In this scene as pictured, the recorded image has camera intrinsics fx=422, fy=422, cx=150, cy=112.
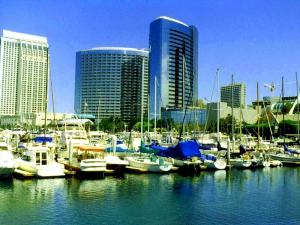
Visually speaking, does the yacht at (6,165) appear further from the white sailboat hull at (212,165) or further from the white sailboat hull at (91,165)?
the white sailboat hull at (212,165)

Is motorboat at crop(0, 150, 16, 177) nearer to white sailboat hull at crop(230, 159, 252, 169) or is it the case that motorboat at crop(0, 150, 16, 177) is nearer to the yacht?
the yacht

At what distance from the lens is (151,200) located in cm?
3938

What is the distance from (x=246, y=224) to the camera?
3100 centimetres

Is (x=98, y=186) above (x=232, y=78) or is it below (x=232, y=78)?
below

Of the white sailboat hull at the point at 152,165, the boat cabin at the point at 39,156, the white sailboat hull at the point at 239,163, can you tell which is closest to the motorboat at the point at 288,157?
the white sailboat hull at the point at 239,163

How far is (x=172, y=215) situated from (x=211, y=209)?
4.44m

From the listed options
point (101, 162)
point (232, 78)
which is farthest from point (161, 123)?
point (101, 162)

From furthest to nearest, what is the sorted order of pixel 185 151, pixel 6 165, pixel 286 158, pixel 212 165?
pixel 286 158, pixel 212 165, pixel 185 151, pixel 6 165

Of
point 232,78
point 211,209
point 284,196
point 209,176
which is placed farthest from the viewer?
point 232,78

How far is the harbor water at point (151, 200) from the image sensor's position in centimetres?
3209

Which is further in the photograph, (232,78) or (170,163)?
(232,78)

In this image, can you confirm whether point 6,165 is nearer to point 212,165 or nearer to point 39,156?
point 39,156

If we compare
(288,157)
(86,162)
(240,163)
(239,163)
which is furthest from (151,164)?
(288,157)

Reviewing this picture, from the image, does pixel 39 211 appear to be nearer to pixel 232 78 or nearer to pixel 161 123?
pixel 232 78
